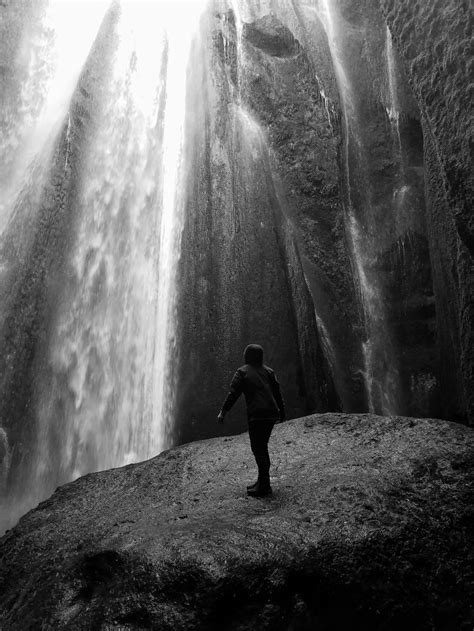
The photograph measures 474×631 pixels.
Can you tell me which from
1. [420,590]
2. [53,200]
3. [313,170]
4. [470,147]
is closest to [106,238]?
[53,200]

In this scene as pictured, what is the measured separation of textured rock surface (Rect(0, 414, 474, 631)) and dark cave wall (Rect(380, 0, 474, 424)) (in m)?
2.63

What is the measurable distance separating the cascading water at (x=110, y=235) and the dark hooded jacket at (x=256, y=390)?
5457 mm

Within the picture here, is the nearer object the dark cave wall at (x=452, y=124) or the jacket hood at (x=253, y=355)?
the jacket hood at (x=253, y=355)

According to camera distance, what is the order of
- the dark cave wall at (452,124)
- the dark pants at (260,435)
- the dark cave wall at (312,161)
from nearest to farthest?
1. the dark pants at (260,435)
2. the dark cave wall at (452,124)
3. the dark cave wall at (312,161)

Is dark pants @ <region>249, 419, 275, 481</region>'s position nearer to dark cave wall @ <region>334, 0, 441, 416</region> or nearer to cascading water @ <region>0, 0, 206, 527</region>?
cascading water @ <region>0, 0, 206, 527</region>

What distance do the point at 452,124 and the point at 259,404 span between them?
4.93 metres

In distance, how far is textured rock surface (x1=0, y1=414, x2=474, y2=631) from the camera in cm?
346

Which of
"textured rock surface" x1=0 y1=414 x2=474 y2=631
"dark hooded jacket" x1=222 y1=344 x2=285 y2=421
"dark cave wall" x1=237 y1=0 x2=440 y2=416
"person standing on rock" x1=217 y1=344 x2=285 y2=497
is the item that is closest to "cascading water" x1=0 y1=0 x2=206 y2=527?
"dark cave wall" x1=237 y1=0 x2=440 y2=416

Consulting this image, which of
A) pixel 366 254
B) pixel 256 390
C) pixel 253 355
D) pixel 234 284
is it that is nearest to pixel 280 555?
pixel 256 390

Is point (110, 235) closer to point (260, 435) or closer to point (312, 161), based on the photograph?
point (312, 161)

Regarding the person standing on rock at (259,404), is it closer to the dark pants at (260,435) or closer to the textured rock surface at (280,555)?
the dark pants at (260,435)

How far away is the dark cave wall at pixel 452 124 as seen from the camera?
Result: 6441 mm

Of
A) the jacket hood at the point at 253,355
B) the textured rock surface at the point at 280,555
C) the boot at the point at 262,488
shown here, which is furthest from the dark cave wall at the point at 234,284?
the jacket hood at the point at 253,355

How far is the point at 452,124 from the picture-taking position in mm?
6703
